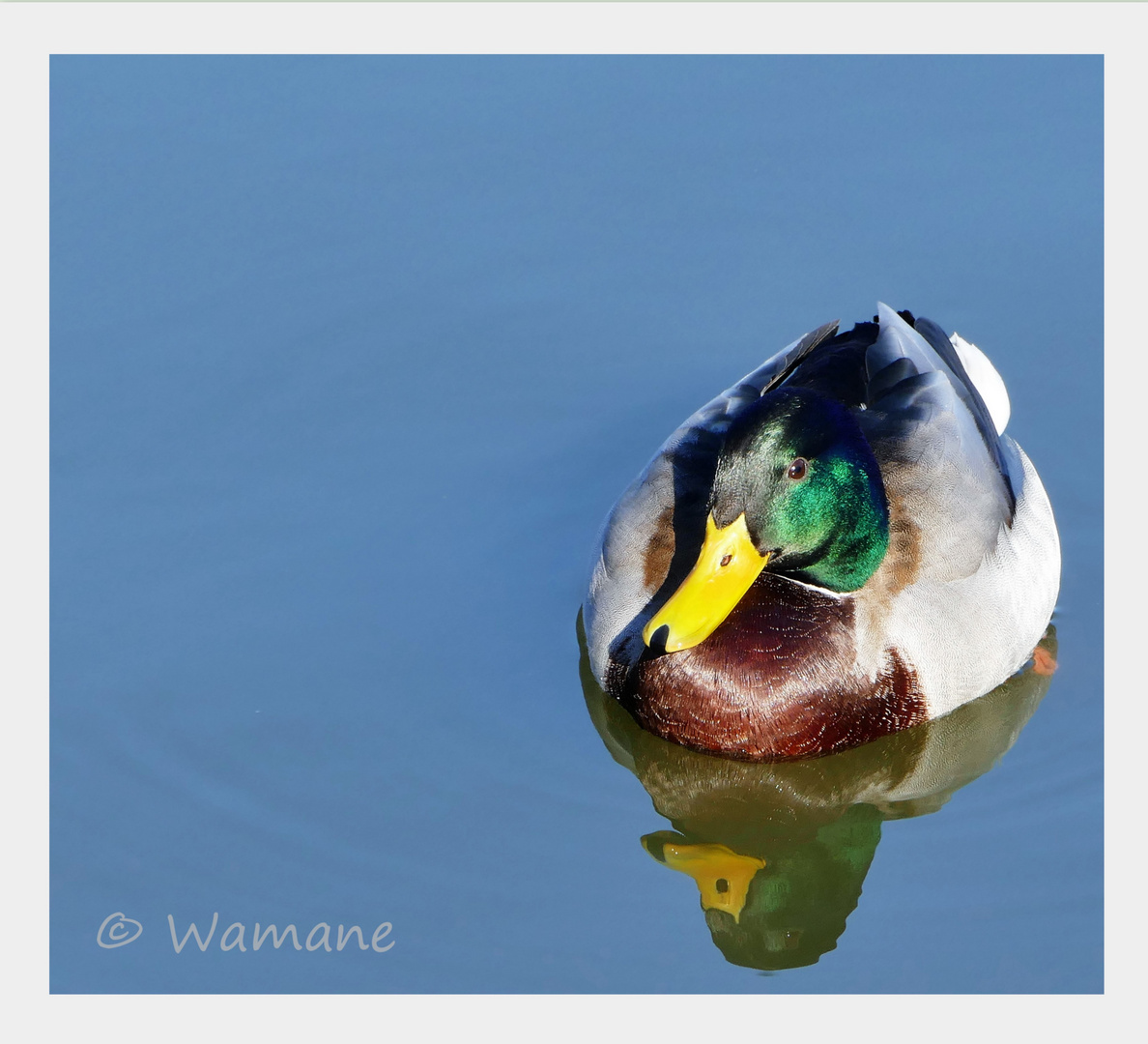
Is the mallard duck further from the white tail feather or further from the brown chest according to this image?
the white tail feather

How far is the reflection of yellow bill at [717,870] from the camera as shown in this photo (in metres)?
6.62

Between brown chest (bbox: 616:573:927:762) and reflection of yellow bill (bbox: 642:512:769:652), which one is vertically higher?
reflection of yellow bill (bbox: 642:512:769:652)

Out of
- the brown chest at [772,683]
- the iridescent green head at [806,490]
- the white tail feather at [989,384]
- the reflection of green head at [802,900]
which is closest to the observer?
the reflection of green head at [802,900]

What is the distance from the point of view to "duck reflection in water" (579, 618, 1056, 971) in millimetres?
6570

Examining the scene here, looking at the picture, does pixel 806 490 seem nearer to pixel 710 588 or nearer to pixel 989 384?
pixel 710 588

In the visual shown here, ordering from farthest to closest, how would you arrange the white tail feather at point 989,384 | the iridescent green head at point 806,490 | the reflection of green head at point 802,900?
the white tail feather at point 989,384
the iridescent green head at point 806,490
the reflection of green head at point 802,900

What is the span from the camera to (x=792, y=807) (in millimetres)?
7066

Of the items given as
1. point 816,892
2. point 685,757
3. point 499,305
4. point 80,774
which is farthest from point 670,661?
point 499,305

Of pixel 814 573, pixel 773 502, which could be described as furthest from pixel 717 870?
pixel 773 502

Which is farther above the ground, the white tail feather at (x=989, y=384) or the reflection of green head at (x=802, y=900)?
the white tail feather at (x=989, y=384)

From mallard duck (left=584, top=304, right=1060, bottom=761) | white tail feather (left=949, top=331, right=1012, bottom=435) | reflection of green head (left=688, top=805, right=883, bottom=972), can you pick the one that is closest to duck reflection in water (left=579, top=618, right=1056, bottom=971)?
reflection of green head (left=688, top=805, right=883, bottom=972)

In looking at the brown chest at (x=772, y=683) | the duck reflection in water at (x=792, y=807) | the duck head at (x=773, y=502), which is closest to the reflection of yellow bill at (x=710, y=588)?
the duck head at (x=773, y=502)

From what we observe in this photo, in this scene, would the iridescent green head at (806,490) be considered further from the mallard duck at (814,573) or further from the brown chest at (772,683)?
the brown chest at (772,683)

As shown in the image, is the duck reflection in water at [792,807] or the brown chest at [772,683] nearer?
the duck reflection in water at [792,807]
